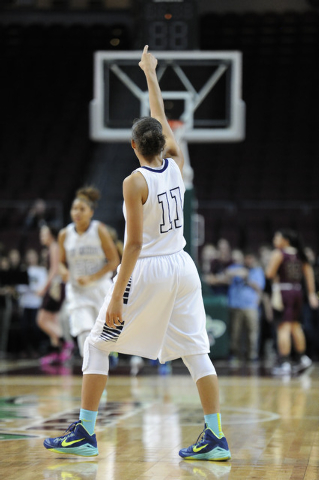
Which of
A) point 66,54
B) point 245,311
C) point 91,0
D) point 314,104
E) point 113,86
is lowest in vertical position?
point 245,311

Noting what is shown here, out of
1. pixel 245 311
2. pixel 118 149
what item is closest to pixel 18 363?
pixel 245 311

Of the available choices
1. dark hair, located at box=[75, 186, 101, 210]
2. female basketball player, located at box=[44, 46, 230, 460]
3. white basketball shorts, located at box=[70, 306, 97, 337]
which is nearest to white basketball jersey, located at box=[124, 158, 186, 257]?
female basketball player, located at box=[44, 46, 230, 460]

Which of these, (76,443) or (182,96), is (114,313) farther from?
(182,96)

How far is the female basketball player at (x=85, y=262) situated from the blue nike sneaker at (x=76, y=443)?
2.97 meters

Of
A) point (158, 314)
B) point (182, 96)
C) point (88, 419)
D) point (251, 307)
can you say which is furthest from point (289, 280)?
point (88, 419)

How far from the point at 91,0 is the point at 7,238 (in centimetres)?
1112

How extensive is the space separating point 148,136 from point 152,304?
88 cm

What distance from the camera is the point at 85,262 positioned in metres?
7.33

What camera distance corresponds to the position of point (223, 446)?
13.5 feet

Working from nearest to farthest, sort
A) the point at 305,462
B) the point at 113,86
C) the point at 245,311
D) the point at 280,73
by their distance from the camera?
the point at 305,462, the point at 113,86, the point at 245,311, the point at 280,73

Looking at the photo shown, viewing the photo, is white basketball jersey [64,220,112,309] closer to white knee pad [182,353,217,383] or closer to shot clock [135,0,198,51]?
white knee pad [182,353,217,383]

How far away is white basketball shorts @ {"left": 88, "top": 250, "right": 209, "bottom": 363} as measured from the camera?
4.03 meters

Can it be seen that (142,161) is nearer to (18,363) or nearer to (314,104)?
(18,363)

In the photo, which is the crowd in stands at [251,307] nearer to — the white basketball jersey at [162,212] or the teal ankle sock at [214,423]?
the teal ankle sock at [214,423]
